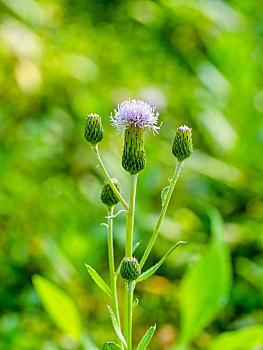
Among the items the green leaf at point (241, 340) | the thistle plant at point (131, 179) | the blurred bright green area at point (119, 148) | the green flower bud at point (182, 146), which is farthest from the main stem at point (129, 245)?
the blurred bright green area at point (119, 148)

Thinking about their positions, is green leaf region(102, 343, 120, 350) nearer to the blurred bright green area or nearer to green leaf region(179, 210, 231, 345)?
green leaf region(179, 210, 231, 345)

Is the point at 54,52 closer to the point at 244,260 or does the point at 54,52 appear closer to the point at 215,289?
the point at 244,260

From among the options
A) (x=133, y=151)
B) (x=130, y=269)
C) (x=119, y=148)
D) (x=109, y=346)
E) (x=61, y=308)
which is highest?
(x=133, y=151)

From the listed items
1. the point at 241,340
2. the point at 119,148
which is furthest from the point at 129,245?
the point at 119,148

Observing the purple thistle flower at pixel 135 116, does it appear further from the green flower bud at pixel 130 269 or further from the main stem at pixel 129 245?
the green flower bud at pixel 130 269

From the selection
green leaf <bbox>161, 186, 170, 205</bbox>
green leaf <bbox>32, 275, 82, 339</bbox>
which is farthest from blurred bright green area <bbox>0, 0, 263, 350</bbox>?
green leaf <bbox>161, 186, 170, 205</bbox>

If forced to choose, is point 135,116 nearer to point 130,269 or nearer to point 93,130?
point 93,130
